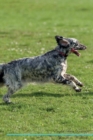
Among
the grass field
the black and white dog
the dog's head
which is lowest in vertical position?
the grass field

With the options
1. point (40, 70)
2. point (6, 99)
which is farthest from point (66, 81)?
point (6, 99)

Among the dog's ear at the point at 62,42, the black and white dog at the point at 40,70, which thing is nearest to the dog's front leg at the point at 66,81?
the black and white dog at the point at 40,70

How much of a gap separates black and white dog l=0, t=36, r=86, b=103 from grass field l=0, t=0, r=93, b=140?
1.76 feet

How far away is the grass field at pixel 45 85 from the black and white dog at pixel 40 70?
21.1 inches

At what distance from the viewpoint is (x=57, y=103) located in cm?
1415

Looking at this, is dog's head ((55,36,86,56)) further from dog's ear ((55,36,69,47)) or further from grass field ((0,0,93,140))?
grass field ((0,0,93,140))

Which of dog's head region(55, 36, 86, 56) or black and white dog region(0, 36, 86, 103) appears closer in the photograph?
black and white dog region(0, 36, 86, 103)

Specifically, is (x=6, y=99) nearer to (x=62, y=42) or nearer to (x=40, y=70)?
(x=40, y=70)

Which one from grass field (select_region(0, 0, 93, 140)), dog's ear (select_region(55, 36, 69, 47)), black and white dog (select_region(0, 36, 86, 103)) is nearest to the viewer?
grass field (select_region(0, 0, 93, 140))

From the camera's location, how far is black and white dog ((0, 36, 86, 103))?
14.1m

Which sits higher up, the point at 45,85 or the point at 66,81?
the point at 66,81

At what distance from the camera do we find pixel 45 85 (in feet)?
54.7

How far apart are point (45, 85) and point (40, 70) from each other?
2337 mm

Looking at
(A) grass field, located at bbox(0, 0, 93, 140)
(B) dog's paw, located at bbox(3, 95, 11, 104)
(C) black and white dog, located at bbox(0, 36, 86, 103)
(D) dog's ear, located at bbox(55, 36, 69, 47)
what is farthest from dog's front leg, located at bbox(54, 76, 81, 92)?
(B) dog's paw, located at bbox(3, 95, 11, 104)
